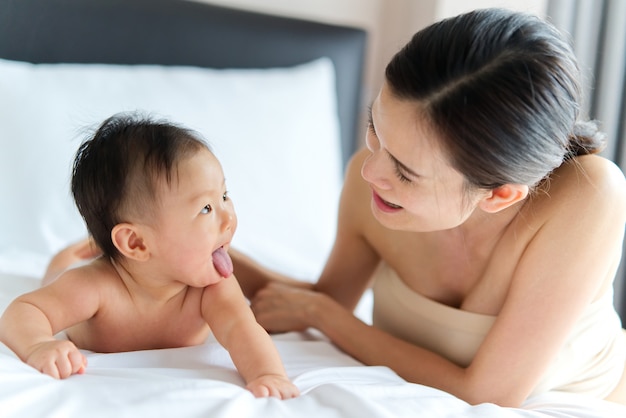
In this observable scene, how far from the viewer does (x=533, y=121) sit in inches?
44.4

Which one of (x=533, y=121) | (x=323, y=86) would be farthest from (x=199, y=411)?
(x=323, y=86)

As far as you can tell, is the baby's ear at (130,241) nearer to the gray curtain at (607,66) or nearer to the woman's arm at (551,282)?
the woman's arm at (551,282)

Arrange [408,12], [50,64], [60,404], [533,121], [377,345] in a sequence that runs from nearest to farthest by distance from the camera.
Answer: [60,404] < [533,121] < [377,345] < [50,64] < [408,12]

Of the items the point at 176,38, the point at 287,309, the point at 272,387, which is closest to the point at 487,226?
the point at 287,309

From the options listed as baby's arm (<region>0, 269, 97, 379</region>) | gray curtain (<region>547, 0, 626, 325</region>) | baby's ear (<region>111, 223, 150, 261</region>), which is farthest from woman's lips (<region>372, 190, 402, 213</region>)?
gray curtain (<region>547, 0, 626, 325</region>)

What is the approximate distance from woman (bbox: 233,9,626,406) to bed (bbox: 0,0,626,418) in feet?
0.26

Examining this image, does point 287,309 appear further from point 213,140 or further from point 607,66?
point 607,66

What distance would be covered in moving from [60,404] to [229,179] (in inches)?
45.5

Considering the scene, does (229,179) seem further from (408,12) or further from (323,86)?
(408,12)

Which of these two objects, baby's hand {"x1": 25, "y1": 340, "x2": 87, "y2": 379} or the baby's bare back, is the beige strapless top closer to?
the baby's bare back

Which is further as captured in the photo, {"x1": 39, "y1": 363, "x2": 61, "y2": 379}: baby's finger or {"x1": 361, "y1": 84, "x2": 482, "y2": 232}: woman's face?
{"x1": 361, "y1": 84, "x2": 482, "y2": 232}: woman's face

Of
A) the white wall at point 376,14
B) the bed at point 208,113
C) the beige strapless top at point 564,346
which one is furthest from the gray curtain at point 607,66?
the bed at point 208,113

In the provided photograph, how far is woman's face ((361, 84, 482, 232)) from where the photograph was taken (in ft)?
3.85

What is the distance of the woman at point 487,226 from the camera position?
1.13 meters
